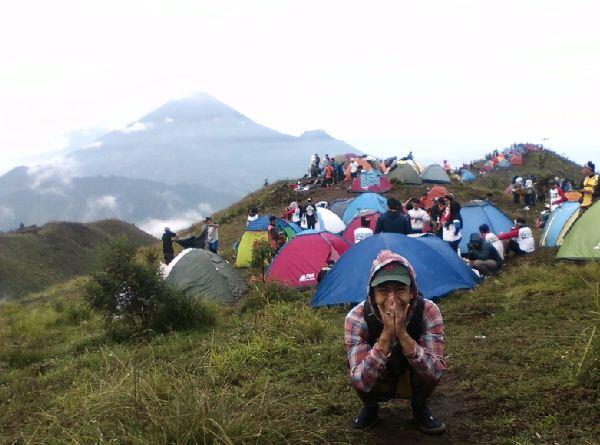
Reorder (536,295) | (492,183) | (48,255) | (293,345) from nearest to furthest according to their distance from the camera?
(293,345), (536,295), (492,183), (48,255)

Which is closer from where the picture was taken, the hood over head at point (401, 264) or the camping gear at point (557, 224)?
the hood over head at point (401, 264)

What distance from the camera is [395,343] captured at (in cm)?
322

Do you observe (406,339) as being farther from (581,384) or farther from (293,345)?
(293,345)

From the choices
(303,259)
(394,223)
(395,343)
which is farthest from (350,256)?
(395,343)

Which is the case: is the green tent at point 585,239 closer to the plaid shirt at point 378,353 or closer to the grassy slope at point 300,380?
the grassy slope at point 300,380

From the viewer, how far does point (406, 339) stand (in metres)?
3.02

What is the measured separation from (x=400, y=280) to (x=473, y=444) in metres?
1.28

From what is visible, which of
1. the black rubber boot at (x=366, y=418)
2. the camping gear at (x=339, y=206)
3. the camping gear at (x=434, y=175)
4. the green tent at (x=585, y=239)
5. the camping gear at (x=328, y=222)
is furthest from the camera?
the camping gear at (x=434, y=175)

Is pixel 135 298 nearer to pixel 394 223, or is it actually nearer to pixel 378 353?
pixel 394 223

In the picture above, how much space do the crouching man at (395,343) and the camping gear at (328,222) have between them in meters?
13.9

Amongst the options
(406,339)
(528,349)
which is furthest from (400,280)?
(528,349)

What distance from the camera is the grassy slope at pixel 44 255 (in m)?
44.4

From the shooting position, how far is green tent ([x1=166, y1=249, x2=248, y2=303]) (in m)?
11.6

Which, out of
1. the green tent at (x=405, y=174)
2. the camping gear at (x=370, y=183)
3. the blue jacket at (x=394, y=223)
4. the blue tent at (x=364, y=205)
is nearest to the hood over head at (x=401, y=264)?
the blue jacket at (x=394, y=223)
